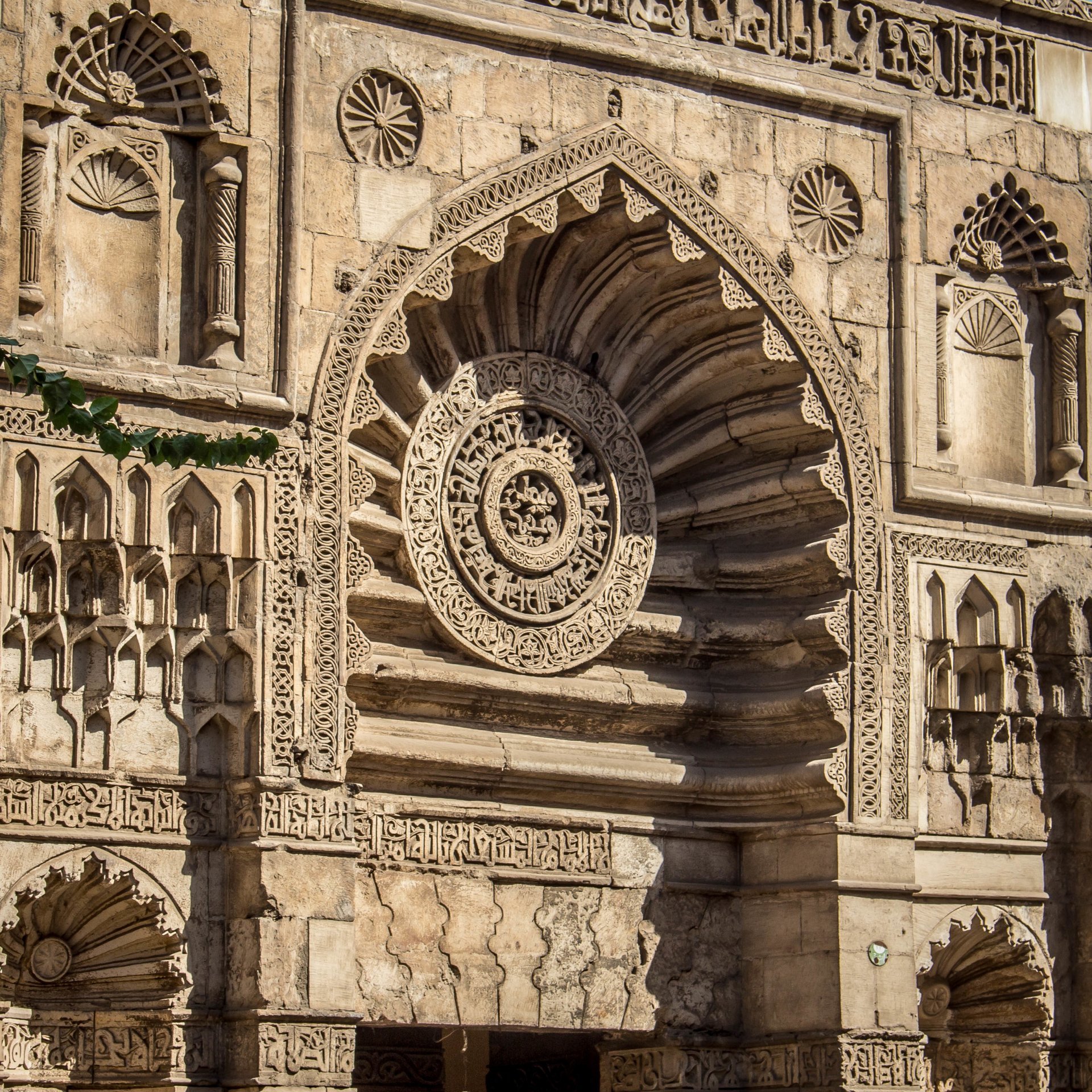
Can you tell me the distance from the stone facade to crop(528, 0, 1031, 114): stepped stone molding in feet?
0.09

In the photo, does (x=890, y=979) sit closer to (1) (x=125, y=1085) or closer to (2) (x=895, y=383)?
(2) (x=895, y=383)

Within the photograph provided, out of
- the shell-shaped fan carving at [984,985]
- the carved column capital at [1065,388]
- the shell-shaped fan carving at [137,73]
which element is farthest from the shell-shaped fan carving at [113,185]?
the shell-shaped fan carving at [984,985]

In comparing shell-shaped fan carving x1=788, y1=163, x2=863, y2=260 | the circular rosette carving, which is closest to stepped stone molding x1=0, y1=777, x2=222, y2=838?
the circular rosette carving

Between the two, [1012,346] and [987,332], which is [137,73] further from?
[1012,346]

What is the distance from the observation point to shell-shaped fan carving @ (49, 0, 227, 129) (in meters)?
9.97

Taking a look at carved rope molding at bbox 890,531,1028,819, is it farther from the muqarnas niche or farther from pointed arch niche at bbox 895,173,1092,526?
the muqarnas niche

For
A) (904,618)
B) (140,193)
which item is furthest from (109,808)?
(904,618)

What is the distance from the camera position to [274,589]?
32.8ft

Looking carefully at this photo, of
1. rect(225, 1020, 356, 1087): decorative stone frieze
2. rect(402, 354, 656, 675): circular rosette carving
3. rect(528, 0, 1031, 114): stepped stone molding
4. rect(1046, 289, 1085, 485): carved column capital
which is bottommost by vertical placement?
rect(225, 1020, 356, 1087): decorative stone frieze

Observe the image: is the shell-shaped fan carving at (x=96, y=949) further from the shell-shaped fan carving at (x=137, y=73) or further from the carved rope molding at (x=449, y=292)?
the shell-shaped fan carving at (x=137, y=73)

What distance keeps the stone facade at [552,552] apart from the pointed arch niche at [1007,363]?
0.02m

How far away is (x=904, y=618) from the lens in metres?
11.6

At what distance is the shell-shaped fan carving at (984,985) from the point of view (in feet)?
38.8

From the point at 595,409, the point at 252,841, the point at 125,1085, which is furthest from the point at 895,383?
the point at 125,1085
